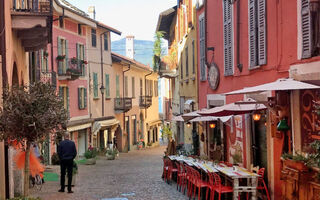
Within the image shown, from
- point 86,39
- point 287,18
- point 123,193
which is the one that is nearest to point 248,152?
point 123,193

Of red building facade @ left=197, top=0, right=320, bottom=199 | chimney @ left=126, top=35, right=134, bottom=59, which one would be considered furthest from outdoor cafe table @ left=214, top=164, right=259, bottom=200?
chimney @ left=126, top=35, right=134, bottom=59

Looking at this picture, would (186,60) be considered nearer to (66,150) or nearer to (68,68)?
(68,68)

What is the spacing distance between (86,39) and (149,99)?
1466cm

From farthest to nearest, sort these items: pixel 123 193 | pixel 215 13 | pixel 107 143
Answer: pixel 107 143
pixel 215 13
pixel 123 193

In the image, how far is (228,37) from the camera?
1432cm

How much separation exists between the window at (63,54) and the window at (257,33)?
1459 cm

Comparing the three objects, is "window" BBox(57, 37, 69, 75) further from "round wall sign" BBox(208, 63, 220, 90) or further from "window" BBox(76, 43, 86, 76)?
"round wall sign" BBox(208, 63, 220, 90)

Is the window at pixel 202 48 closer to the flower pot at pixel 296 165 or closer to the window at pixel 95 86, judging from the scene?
the flower pot at pixel 296 165

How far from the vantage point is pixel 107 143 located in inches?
1314

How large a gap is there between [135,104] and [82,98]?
12.7 meters

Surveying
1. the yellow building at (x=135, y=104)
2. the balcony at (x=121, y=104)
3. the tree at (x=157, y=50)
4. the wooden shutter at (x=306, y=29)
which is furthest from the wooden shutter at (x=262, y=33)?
the balcony at (x=121, y=104)

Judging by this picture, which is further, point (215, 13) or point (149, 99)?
point (149, 99)

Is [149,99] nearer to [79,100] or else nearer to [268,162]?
[79,100]

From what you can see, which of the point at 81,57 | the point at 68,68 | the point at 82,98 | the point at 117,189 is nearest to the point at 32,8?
the point at 117,189
